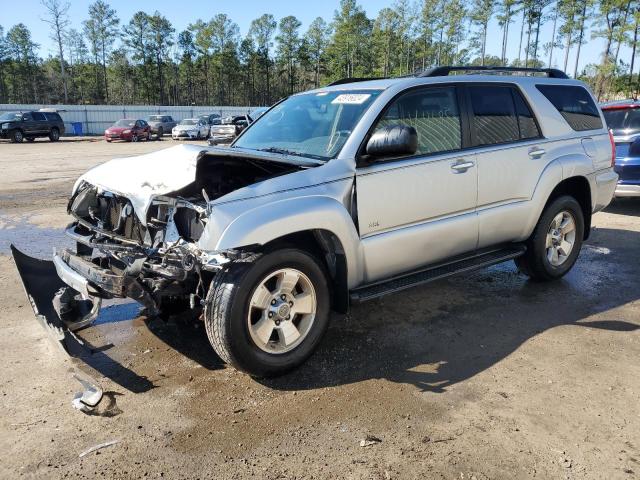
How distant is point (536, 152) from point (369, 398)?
117 inches

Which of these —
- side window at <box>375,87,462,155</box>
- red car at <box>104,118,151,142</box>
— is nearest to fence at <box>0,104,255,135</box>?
red car at <box>104,118,151,142</box>

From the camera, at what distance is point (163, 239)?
3473 millimetres

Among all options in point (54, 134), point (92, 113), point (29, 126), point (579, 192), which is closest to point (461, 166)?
point (579, 192)

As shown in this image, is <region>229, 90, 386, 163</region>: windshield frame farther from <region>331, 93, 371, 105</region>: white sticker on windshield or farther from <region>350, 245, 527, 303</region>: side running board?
<region>350, 245, 527, 303</region>: side running board

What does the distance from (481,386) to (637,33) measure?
43607 mm

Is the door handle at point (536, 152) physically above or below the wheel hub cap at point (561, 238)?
above

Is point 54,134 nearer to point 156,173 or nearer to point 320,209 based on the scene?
point 156,173

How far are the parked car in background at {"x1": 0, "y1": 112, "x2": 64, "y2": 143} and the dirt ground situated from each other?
2972cm

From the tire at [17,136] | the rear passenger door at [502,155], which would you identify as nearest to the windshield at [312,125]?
the rear passenger door at [502,155]

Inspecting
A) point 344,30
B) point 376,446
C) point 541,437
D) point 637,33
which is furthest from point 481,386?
point 344,30

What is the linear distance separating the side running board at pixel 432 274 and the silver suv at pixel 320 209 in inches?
0.7

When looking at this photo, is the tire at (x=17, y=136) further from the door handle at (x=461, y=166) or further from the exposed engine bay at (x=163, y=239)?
the door handle at (x=461, y=166)

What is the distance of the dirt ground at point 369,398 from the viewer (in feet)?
9.02

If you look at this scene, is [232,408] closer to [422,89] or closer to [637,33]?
[422,89]
